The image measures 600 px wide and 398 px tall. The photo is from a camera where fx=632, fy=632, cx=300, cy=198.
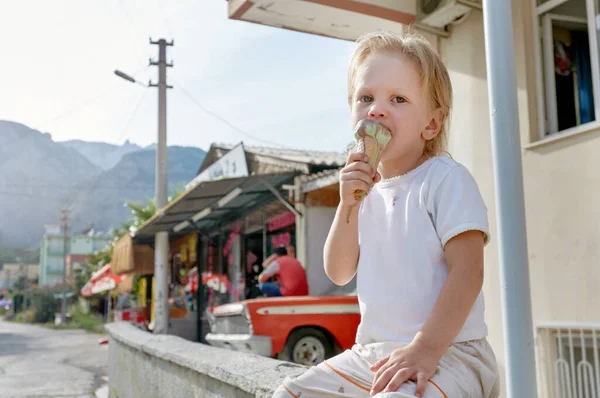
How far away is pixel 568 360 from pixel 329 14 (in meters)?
4.10

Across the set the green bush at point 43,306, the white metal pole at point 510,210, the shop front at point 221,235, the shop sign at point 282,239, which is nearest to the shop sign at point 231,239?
the shop front at point 221,235

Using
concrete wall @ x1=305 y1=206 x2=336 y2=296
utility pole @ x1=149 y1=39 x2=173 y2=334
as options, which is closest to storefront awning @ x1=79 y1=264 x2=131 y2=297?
utility pole @ x1=149 y1=39 x2=173 y2=334

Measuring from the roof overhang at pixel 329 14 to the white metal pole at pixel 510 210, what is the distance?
355cm

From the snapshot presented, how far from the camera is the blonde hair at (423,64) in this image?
5.73 ft

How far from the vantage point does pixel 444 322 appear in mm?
1480

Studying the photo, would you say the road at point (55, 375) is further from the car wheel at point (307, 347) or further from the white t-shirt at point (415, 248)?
the white t-shirt at point (415, 248)

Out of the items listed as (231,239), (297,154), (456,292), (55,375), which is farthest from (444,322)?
(231,239)

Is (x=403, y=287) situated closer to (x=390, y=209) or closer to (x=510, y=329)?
(x=390, y=209)

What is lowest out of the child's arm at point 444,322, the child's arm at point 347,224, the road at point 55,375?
the road at point 55,375

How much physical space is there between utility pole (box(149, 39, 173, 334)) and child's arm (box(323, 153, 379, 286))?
1518 cm

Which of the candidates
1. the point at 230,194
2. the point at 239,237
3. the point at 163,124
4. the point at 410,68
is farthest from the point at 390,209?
the point at 163,124

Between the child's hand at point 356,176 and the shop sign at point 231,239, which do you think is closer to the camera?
the child's hand at point 356,176

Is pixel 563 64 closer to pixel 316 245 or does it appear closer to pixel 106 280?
pixel 316 245

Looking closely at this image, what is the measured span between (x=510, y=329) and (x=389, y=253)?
1.15m
